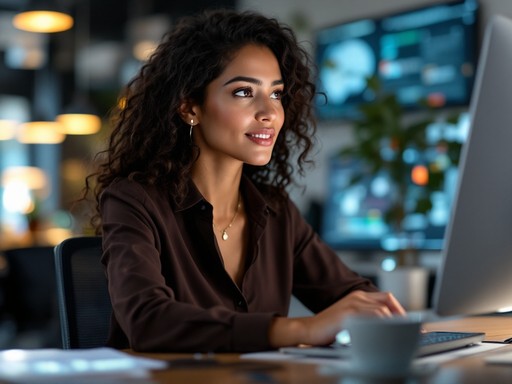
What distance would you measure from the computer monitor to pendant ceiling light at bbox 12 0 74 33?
4.36 m

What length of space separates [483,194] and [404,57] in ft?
12.5

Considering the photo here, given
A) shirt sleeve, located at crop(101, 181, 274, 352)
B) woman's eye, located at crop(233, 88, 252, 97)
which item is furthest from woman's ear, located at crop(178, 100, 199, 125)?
shirt sleeve, located at crop(101, 181, 274, 352)

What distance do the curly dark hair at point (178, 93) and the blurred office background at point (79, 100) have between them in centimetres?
252

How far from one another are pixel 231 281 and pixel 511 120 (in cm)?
72

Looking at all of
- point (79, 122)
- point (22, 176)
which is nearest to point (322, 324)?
point (79, 122)

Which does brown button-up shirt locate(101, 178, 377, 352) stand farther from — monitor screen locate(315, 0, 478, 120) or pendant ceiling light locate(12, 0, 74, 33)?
pendant ceiling light locate(12, 0, 74, 33)

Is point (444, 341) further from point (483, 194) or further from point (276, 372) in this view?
point (276, 372)

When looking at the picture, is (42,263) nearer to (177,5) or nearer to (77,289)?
(77,289)

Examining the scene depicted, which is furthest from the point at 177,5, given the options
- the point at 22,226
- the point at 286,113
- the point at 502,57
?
the point at 502,57

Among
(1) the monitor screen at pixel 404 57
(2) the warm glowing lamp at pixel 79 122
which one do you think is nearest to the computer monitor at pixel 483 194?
(1) the monitor screen at pixel 404 57

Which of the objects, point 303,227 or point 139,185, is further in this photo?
point 303,227

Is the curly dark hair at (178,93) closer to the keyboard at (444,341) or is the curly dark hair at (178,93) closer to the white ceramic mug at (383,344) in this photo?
the keyboard at (444,341)

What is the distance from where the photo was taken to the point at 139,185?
1755mm

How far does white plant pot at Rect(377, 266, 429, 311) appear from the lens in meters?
4.14
